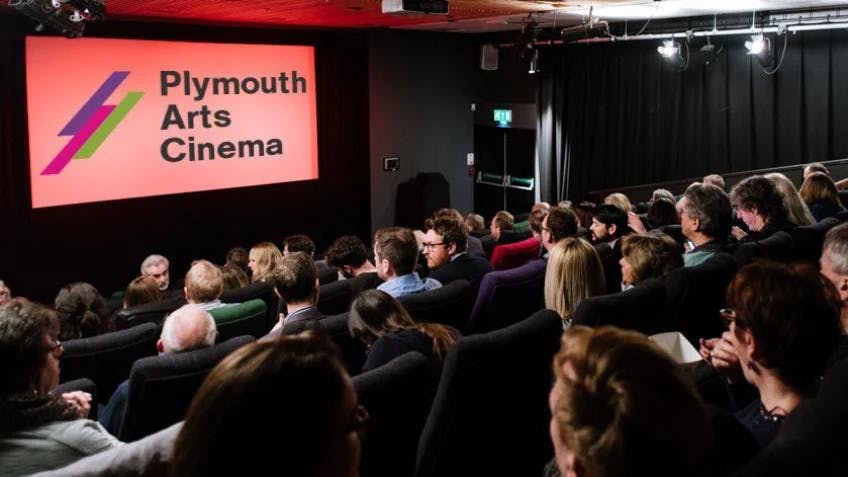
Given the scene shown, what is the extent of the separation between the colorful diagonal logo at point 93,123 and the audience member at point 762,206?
20.3ft

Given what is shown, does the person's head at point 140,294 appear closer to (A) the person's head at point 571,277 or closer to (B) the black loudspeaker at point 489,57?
(A) the person's head at point 571,277

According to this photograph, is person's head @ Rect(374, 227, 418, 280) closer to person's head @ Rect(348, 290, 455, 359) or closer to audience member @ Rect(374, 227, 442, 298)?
audience member @ Rect(374, 227, 442, 298)

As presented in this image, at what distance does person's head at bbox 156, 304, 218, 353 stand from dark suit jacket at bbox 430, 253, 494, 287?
1958mm

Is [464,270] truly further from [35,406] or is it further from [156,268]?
[35,406]

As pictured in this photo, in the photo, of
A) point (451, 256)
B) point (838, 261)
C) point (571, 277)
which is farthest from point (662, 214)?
point (838, 261)

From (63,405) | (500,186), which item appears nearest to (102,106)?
(500,186)

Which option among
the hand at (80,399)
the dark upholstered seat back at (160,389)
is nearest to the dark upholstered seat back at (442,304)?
the dark upholstered seat back at (160,389)

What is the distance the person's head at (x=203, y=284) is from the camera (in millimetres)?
4812

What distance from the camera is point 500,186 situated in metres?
12.6

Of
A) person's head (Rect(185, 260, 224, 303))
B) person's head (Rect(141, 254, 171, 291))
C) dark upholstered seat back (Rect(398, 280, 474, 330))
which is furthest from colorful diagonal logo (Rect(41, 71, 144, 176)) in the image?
dark upholstered seat back (Rect(398, 280, 474, 330))

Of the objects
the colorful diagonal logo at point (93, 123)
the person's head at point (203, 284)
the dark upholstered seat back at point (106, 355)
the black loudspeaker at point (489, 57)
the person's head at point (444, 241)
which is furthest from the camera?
the black loudspeaker at point (489, 57)

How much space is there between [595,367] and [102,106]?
828cm

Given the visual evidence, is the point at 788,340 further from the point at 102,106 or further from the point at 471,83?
the point at 471,83

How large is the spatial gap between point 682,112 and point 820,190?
5.39 meters
